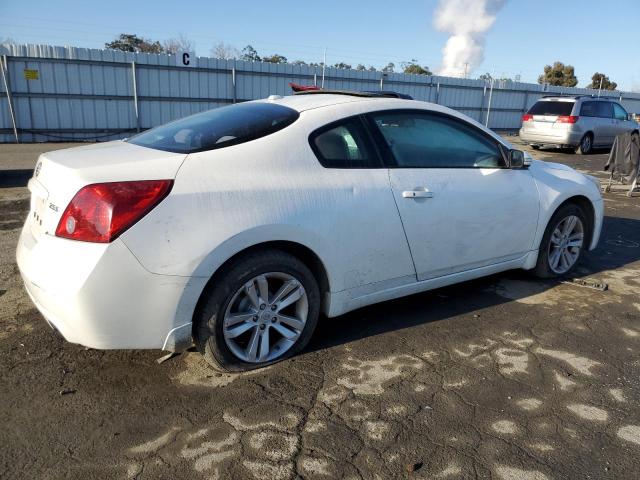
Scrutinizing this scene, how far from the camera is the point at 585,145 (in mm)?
16719

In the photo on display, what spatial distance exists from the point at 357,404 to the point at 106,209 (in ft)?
5.32

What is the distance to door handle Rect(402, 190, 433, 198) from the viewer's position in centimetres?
341

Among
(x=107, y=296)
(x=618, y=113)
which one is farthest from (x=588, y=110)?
(x=107, y=296)

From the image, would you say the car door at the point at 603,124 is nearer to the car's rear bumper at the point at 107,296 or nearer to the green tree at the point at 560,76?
the car's rear bumper at the point at 107,296

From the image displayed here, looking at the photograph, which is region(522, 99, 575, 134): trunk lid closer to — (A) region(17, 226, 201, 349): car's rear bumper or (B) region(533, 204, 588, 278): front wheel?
(B) region(533, 204, 588, 278): front wheel

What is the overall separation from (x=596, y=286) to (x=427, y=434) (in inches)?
115

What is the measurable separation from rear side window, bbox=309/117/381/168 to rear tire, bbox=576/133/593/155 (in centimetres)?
1554

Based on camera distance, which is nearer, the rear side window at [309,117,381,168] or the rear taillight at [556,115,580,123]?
the rear side window at [309,117,381,168]

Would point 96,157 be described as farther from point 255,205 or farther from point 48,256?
point 255,205

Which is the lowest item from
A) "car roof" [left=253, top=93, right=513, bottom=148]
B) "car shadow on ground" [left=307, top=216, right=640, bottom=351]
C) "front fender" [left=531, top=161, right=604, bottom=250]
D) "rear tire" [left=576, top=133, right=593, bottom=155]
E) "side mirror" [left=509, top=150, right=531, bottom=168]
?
"car shadow on ground" [left=307, top=216, right=640, bottom=351]

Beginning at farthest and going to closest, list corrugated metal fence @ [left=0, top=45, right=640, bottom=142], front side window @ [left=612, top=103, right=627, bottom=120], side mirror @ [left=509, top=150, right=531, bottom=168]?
front side window @ [left=612, top=103, right=627, bottom=120], corrugated metal fence @ [left=0, top=45, right=640, bottom=142], side mirror @ [left=509, top=150, right=531, bottom=168]

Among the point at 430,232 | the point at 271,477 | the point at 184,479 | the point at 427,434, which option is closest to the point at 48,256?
the point at 184,479

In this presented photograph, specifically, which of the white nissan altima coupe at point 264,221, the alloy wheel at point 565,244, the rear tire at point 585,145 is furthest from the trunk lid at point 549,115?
the white nissan altima coupe at point 264,221

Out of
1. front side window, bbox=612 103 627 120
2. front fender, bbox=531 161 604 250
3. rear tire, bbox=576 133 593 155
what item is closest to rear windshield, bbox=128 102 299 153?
front fender, bbox=531 161 604 250
